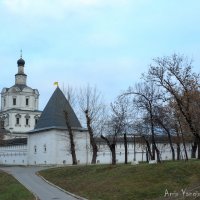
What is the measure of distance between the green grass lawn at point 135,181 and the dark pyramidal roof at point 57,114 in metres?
26.4

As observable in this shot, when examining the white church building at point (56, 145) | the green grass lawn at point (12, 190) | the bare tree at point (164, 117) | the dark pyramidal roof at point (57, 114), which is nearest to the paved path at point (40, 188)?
the green grass lawn at point (12, 190)

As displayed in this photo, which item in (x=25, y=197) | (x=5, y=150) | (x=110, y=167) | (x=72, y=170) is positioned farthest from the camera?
(x=5, y=150)

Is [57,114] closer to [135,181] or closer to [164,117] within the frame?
[164,117]

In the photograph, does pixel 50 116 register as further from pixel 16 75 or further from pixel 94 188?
pixel 16 75

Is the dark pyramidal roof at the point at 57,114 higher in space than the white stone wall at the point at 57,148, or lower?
higher

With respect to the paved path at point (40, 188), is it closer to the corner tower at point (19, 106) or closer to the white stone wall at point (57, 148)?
the white stone wall at point (57, 148)

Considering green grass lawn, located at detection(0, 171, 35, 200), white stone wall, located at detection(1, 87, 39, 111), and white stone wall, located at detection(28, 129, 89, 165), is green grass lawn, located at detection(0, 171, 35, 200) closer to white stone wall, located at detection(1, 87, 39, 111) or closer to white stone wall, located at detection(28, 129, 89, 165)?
white stone wall, located at detection(28, 129, 89, 165)

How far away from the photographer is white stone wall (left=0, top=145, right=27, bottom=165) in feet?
224

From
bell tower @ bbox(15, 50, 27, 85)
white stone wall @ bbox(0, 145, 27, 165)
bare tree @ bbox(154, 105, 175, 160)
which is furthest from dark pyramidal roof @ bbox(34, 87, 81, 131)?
bell tower @ bbox(15, 50, 27, 85)

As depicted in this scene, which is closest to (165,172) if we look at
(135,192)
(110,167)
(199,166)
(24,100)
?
(199,166)

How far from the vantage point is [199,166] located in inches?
1102

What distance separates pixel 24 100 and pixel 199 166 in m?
80.9

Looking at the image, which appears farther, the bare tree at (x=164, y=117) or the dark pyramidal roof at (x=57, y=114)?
the dark pyramidal roof at (x=57, y=114)

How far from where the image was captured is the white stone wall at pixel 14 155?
224ft
